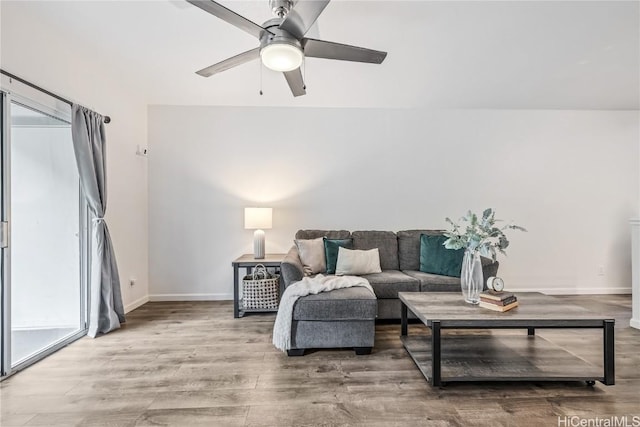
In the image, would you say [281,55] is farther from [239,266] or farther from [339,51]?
[239,266]

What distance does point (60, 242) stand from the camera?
2912 mm

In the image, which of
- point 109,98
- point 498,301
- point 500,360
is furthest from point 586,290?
point 109,98

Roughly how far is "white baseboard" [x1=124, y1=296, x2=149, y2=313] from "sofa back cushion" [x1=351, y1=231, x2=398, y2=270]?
277 cm

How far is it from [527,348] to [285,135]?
11.5 feet

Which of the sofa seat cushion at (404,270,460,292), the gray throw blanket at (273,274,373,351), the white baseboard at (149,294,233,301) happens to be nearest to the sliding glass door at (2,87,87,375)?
the white baseboard at (149,294,233,301)

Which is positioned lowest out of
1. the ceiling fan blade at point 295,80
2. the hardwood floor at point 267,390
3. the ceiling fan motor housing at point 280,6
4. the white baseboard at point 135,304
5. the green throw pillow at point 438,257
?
the hardwood floor at point 267,390

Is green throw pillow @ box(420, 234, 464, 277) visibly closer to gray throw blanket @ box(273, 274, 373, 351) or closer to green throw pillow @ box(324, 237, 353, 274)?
green throw pillow @ box(324, 237, 353, 274)

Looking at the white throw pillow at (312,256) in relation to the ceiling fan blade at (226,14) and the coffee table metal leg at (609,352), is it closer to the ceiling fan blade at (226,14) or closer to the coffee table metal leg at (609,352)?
the ceiling fan blade at (226,14)

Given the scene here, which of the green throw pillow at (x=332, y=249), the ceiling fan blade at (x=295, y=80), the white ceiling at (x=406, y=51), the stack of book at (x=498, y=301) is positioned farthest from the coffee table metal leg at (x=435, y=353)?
the white ceiling at (x=406, y=51)

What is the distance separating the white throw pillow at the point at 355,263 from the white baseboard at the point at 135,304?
2.50m

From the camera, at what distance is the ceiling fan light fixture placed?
6.11 ft

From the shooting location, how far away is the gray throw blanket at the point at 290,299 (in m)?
2.55

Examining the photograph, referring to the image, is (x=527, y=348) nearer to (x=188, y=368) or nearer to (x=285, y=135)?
(x=188, y=368)

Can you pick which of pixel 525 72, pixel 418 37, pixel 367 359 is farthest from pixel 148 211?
pixel 525 72
